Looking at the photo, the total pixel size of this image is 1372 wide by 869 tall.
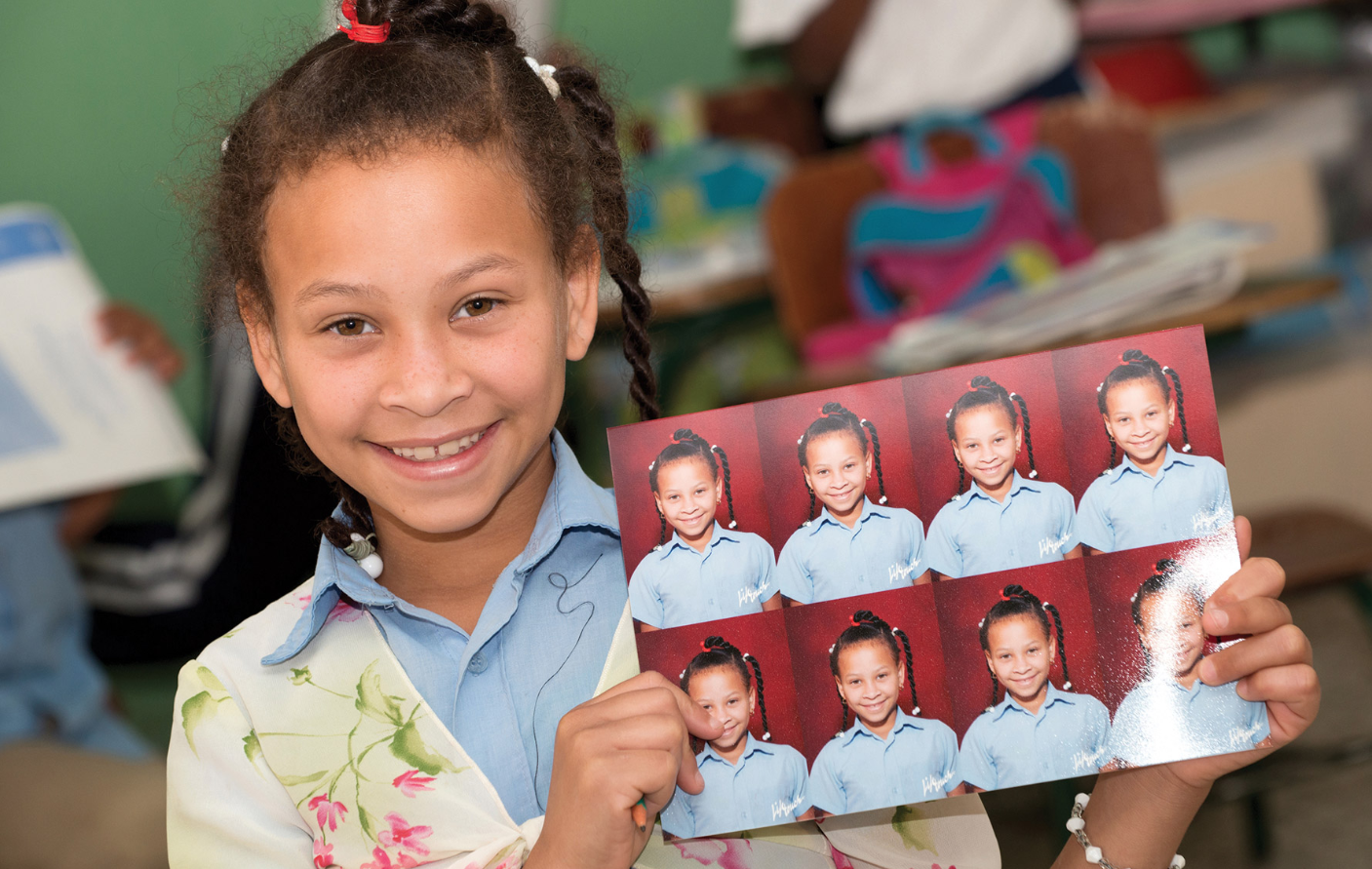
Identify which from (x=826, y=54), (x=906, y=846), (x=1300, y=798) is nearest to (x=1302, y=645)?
(x=906, y=846)

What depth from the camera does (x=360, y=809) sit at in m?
0.86

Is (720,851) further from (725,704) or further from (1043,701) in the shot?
(1043,701)

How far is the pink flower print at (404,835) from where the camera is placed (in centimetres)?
85

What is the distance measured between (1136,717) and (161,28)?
2893 mm

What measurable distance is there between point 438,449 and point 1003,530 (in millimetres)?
386

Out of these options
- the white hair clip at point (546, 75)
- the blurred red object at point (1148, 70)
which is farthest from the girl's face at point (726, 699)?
the blurred red object at point (1148, 70)

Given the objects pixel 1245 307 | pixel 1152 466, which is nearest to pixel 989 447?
pixel 1152 466

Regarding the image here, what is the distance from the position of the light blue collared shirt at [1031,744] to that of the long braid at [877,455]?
6.2 inches

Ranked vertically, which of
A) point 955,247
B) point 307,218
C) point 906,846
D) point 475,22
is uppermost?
point 955,247

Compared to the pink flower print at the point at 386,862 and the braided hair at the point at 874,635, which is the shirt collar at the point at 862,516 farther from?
the pink flower print at the point at 386,862

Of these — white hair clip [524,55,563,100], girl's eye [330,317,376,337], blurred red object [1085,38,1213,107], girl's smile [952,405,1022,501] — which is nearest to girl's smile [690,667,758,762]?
girl's smile [952,405,1022,501]

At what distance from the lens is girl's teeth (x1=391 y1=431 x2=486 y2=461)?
0.84 metres

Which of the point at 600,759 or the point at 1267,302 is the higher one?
the point at 1267,302

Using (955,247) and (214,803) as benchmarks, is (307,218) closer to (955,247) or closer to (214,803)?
(214,803)
